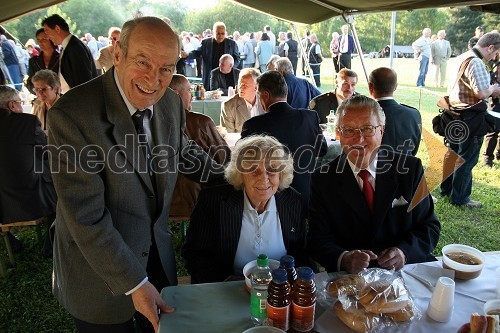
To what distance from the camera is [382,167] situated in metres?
2.06

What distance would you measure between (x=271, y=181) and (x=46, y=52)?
4.68m

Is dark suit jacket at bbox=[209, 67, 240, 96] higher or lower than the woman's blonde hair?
higher

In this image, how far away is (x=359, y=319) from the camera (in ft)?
4.24

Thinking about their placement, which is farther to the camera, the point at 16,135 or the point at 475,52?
the point at 475,52

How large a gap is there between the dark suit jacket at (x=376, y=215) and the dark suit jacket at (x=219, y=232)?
14 cm

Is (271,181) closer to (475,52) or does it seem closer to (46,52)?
(475,52)

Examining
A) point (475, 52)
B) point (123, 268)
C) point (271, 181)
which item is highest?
point (475, 52)

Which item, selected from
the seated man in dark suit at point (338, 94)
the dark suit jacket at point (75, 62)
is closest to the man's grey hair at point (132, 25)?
the dark suit jacket at point (75, 62)

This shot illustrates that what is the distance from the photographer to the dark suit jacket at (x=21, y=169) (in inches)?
126

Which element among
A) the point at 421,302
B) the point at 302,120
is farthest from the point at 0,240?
the point at 421,302

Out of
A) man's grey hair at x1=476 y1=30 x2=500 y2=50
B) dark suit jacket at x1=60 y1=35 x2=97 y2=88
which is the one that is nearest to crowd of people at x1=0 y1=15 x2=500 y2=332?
dark suit jacket at x1=60 y1=35 x2=97 y2=88

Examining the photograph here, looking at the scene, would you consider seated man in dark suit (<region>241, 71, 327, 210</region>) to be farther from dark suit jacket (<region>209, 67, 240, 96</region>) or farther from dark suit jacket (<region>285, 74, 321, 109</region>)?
dark suit jacket (<region>209, 67, 240, 96</region>)

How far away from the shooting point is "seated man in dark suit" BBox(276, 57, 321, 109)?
554 cm

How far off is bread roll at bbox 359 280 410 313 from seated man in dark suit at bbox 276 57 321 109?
14.3 feet
